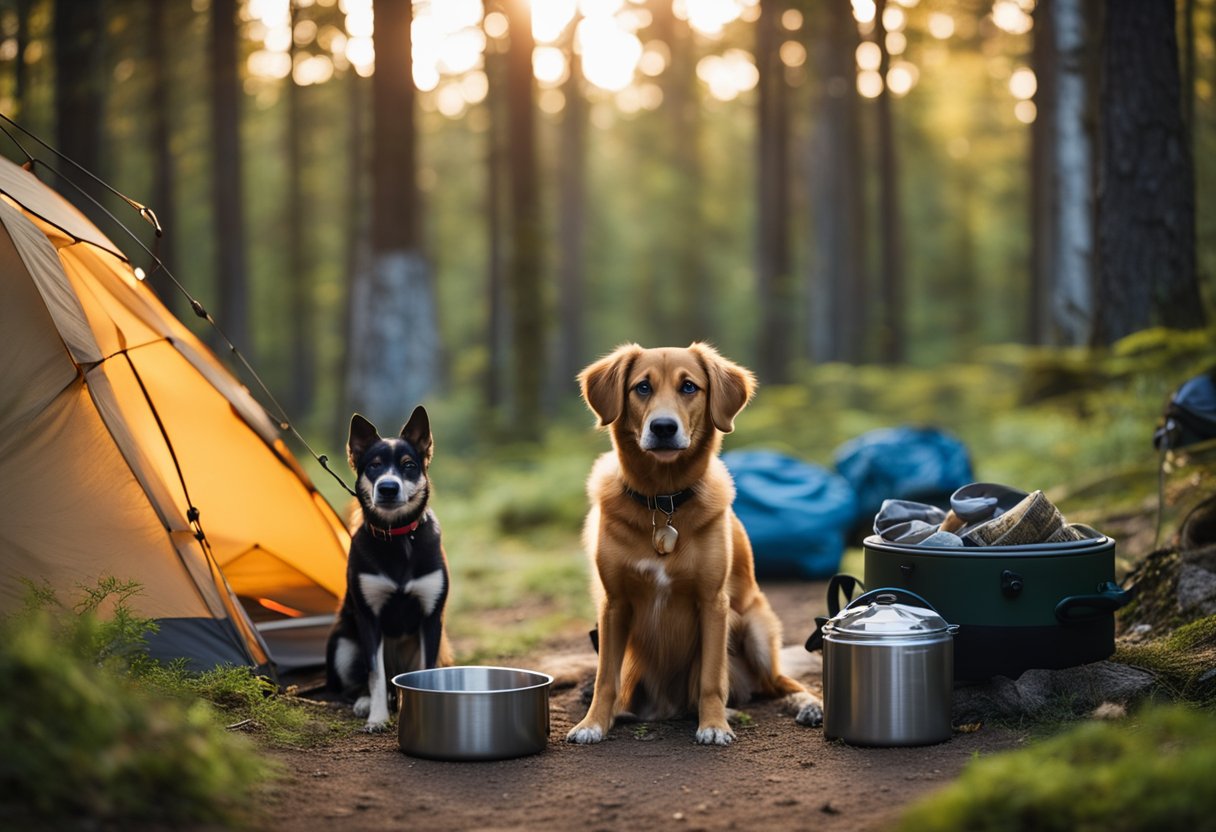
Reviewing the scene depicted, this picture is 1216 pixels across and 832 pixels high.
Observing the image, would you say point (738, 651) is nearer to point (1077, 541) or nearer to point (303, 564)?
point (1077, 541)

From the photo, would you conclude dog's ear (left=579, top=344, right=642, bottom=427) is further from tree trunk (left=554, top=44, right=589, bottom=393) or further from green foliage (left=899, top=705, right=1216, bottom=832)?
tree trunk (left=554, top=44, right=589, bottom=393)

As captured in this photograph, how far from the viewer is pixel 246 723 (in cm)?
455

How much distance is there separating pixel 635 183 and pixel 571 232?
995cm

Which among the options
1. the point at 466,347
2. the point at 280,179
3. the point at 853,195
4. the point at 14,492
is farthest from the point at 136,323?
the point at 466,347

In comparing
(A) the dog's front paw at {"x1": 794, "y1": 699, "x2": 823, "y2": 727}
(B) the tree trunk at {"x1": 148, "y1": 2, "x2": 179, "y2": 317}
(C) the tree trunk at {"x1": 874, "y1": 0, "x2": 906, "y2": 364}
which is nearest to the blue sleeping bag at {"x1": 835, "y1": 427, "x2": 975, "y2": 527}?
(A) the dog's front paw at {"x1": 794, "y1": 699, "x2": 823, "y2": 727}

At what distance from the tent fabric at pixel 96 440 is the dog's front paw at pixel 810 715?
8.16 feet

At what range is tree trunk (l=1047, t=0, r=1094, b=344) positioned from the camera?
13.0m

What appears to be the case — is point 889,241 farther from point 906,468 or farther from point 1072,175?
point 906,468

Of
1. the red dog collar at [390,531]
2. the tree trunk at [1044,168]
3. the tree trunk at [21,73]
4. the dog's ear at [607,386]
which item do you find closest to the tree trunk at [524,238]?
the tree trunk at [21,73]

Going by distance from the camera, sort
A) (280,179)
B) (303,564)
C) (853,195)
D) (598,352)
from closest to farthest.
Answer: (303,564)
(853,195)
(280,179)
(598,352)

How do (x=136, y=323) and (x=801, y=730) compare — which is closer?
(x=801, y=730)

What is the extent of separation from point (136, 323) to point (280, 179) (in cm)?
3115

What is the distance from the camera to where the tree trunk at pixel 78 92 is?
1254cm

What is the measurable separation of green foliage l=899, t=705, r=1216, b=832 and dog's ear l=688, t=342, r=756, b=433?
210 cm
